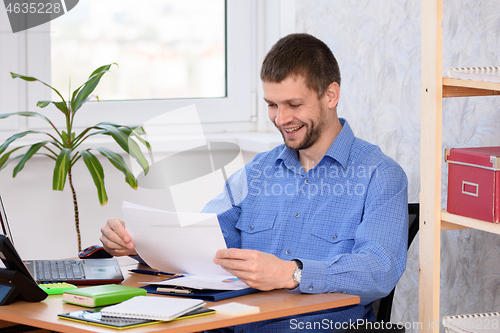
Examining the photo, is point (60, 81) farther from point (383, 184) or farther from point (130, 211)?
point (383, 184)

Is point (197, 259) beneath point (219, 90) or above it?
beneath

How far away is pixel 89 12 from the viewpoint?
2.73m

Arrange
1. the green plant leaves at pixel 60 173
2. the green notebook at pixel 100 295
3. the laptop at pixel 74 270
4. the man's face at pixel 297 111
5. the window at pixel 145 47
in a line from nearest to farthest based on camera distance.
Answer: the green notebook at pixel 100 295, the laptop at pixel 74 270, the man's face at pixel 297 111, the green plant leaves at pixel 60 173, the window at pixel 145 47

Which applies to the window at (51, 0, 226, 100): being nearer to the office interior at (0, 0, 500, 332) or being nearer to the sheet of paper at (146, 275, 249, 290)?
the office interior at (0, 0, 500, 332)

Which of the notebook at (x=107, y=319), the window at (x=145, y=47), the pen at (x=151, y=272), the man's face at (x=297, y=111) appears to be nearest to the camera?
the notebook at (x=107, y=319)

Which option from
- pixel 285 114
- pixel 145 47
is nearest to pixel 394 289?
pixel 285 114

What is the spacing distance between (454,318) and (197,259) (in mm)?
600

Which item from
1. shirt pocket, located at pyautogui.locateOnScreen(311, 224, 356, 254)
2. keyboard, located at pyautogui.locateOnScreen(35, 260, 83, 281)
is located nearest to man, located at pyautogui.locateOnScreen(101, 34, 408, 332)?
shirt pocket, located at pyautogui.locateOnScreen(311, 224, 356, 254)

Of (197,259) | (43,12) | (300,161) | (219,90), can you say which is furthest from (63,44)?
(197,259)

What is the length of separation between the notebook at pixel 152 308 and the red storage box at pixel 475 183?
24.2 inches

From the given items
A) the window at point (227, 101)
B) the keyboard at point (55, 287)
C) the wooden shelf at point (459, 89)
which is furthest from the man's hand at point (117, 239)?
the window at point (227, 101)

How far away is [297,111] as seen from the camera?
65.0 inches

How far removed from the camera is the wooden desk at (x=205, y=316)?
1.07m

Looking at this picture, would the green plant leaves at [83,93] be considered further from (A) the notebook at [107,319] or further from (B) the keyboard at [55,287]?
(A) the notebook at [107,319]
